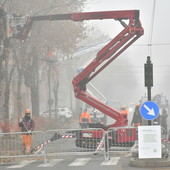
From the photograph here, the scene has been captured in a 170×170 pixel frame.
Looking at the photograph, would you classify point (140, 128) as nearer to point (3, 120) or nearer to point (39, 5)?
point (3, 120)

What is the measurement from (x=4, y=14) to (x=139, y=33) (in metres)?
6.90

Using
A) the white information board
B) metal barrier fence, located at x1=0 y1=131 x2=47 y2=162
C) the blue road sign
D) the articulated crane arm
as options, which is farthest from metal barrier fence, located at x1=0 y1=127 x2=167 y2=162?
the articulated crane arm

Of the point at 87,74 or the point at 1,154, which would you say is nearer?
the point at 1,154

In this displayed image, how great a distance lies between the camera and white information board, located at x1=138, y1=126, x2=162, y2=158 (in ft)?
53.2

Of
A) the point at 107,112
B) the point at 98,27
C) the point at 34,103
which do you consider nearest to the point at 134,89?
the point at 98,27

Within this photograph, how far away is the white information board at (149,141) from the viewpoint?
53.2 ft

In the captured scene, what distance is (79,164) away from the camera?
17.8m

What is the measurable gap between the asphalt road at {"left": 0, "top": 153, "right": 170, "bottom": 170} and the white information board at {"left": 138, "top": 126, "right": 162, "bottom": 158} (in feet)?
1.64

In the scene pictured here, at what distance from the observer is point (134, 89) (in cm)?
12225

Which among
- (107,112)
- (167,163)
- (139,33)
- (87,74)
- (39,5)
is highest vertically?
(39,5)

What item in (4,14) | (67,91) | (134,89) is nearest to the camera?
(4,14)

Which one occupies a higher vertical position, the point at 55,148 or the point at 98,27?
the point at 98,27

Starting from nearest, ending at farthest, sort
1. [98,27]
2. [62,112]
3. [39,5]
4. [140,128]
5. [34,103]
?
[140,128] < [39,5] < [34,103] < [62,112] < [98,27]

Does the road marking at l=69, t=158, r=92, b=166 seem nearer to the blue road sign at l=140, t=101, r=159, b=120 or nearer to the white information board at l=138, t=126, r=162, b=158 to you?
the white information board at l=138, t=126, r=162, b=158
